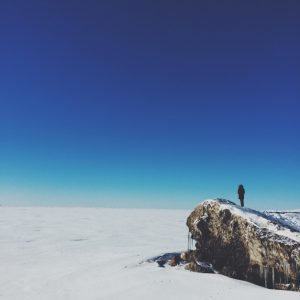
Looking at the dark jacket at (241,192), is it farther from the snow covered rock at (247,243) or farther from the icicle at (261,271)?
the icicle at (261,271)

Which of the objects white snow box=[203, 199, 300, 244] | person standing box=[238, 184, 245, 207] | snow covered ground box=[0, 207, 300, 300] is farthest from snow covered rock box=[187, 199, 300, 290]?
person standing box=[238, 184, 245, 207]

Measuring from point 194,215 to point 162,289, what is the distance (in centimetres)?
576

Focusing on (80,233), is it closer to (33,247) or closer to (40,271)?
(33,247)

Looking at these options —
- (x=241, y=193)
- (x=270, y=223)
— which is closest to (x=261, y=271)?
(x=270, y=223)

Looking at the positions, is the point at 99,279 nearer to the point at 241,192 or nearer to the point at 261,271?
the point at 261,271

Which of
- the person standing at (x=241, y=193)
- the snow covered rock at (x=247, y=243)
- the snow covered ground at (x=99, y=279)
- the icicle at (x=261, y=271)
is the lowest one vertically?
the snow covered ground at (x=99, y=279)

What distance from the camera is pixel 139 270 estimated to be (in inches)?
688

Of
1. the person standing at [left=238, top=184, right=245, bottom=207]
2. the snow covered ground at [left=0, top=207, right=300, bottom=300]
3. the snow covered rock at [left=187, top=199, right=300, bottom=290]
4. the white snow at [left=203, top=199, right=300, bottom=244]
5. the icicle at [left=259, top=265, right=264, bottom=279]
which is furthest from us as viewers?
the person standing at [left=238, top=184, right=245, bottom=207]

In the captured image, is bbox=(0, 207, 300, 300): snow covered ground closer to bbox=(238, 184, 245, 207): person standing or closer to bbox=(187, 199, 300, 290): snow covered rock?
bbox=(187, 199, 300, 290): snow covered rock

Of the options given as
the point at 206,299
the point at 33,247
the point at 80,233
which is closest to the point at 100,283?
the point at 206,299

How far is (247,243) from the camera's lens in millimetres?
15797

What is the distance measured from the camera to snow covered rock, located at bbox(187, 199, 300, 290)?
14.1 meters

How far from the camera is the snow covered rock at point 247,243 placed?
46.2ft

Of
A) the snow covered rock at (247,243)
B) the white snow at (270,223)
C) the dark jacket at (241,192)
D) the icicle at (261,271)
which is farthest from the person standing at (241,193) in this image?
the icicle at (261,271)
